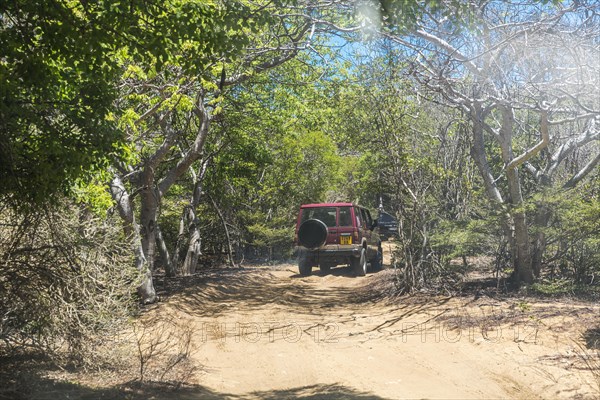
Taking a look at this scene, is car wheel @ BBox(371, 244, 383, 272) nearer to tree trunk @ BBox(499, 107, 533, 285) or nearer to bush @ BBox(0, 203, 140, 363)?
tree trunk @ BBox(499, 107, 533, 285)

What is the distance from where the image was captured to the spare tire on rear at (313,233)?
16.9 m

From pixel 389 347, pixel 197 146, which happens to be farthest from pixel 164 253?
pixel 389 347

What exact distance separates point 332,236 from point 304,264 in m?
1.50

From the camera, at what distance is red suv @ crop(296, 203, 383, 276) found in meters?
17.1

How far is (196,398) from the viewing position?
690cm

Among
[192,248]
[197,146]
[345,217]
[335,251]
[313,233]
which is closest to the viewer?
[197,146]

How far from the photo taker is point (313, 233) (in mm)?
17047

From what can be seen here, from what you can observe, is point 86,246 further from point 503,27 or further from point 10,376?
point 503,27

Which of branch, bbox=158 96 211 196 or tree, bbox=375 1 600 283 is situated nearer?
tree, bbox=375 1 600 283

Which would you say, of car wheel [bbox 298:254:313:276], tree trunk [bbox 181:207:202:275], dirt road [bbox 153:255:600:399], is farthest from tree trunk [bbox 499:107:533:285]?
tree trunk [bbox 181:207:202:275]

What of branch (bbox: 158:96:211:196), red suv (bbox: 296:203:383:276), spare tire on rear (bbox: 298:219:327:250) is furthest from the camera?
red suv (bbox: 296:203:383:276)

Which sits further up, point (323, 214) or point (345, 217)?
point (323, 214)

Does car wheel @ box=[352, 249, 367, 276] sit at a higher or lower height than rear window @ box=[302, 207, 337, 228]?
lower

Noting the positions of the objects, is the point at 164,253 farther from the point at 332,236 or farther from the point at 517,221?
the point at 517,221
